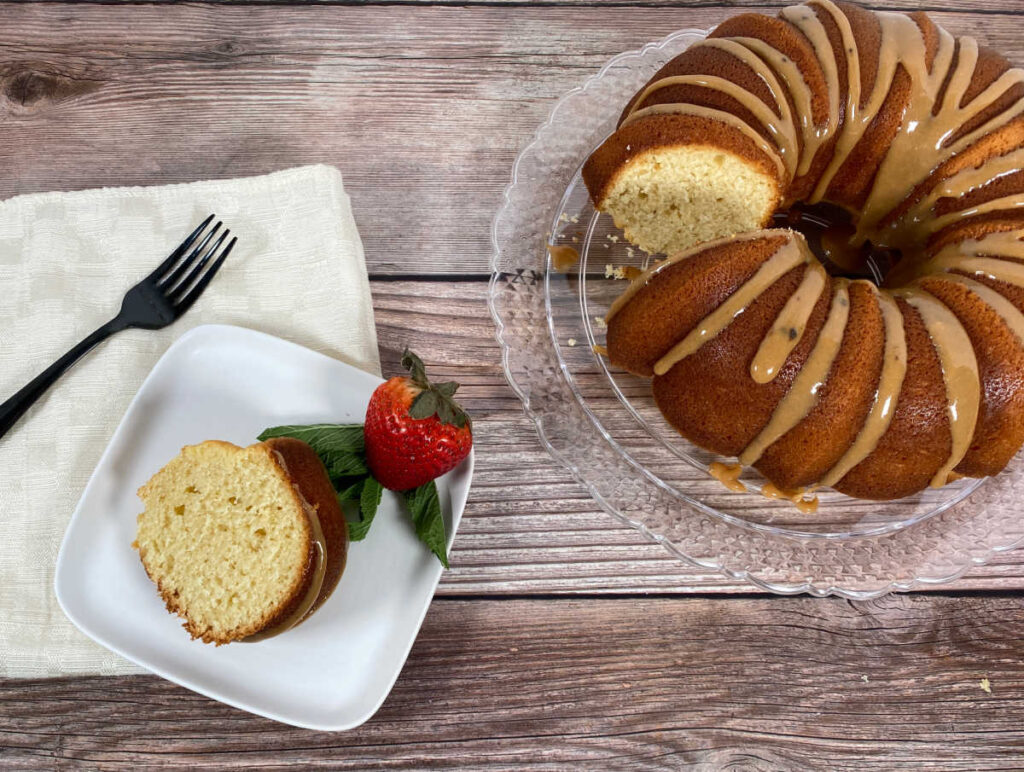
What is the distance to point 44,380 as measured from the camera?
4.65ft

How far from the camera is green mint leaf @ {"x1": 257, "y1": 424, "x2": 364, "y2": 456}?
134 cm

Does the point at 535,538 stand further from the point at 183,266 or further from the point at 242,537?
the point at 183,266

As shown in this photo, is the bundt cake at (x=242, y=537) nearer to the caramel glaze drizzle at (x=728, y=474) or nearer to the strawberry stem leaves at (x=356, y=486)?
the strawberry stem leaves at (x=356, y=486)

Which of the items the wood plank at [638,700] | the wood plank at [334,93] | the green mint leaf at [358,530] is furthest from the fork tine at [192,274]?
the wood plank at [638,700]

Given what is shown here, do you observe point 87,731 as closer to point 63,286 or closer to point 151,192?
point 63,286

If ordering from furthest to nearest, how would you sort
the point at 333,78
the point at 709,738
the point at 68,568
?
1. the point at 333,78
2. the point at 709,738
3. the point at 68,568

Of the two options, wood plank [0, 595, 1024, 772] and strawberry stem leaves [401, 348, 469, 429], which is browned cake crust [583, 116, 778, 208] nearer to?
strawberry stem leaves [401, 348, 469, 429]

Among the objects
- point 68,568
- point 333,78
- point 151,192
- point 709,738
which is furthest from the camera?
point 333,78

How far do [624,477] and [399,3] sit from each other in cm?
121

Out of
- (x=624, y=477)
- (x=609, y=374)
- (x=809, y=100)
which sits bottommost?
(x=624, y=477)

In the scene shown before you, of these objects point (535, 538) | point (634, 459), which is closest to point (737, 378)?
point (634, 459)

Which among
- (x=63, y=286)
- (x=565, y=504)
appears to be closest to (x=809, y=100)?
(x=565, y=504)

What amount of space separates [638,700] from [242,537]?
78 cm

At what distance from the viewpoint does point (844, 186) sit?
151cm
